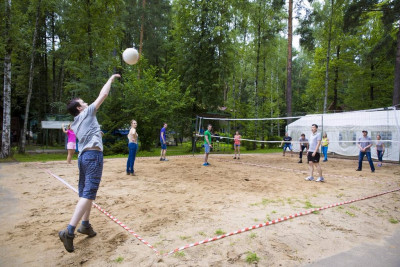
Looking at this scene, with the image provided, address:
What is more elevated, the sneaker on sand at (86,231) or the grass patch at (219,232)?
the sneaker on sand at (86,231)

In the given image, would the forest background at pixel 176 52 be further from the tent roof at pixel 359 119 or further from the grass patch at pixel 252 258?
the grass patch at pixel 252 258

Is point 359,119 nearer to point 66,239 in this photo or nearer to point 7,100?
point 66,239

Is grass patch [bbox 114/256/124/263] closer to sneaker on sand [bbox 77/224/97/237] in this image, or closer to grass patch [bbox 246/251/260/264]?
sneaker on sand [bbox 77/224/97/237]

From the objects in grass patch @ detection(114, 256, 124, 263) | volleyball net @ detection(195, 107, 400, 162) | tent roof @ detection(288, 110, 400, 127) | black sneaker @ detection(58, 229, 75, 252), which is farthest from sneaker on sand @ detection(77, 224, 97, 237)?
tent roof @ detection(288, 110, 400, 127)

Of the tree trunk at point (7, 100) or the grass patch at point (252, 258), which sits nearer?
the grass patch at point (252, 258)

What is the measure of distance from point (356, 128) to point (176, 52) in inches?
555

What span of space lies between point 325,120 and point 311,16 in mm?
7864

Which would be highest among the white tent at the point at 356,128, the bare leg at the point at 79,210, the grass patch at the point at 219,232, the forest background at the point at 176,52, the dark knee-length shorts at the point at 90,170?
the forest background at the point at 176,52

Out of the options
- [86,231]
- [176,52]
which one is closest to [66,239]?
[86,231]

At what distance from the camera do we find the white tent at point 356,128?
42.9 ft

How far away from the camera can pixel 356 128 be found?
15.0 metres

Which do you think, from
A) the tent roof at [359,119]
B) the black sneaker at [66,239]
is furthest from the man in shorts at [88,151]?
the tent roof at [359,119]

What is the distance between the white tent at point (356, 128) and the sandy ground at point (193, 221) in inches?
321

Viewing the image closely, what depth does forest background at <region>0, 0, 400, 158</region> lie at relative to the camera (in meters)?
14.2
